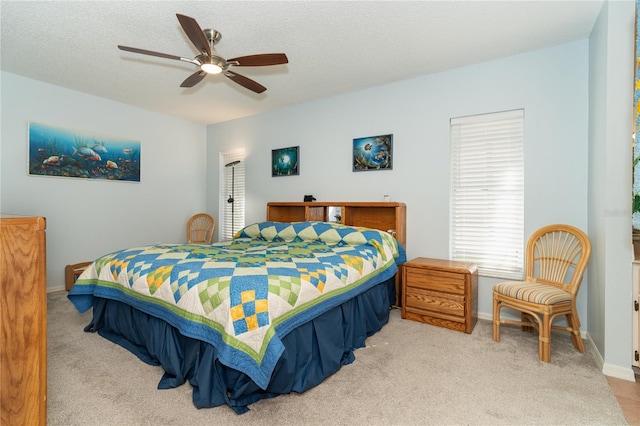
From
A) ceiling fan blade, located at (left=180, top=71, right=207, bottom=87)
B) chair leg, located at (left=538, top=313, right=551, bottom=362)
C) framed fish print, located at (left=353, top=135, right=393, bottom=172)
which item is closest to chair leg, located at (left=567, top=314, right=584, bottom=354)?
chair leg, located at (left=538, top=313, right=551, bottom=362)

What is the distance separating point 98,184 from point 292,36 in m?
3.42

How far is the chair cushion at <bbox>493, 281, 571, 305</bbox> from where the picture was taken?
7.43 feet

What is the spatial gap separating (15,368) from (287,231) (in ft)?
9.02

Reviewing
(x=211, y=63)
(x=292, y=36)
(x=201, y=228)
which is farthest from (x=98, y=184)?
(x=292, y=36)

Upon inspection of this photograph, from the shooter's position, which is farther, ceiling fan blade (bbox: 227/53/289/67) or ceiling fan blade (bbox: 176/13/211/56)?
ceiling fan blade (bbox: 227/53/289/67)

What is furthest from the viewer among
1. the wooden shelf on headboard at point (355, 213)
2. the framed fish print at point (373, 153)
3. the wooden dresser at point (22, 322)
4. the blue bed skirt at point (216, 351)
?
the framed fish print at point (373, 153)

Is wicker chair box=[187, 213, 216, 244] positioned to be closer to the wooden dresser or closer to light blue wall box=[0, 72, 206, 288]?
light blue wall box=[0, 72, 206, 288]

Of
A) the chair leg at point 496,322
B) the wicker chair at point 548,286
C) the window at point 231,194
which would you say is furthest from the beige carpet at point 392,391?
the window at point 231,194

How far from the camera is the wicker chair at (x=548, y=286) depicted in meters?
2.26

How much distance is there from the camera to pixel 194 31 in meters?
2.05

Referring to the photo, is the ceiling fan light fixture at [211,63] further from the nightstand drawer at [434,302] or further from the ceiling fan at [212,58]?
the nightstand drawer at [434,302]

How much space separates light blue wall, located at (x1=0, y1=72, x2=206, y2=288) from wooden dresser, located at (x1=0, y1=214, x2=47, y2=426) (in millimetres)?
3788

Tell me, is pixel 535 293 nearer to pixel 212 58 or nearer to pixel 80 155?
pixel 212 58

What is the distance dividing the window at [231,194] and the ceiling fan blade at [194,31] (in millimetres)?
2935
